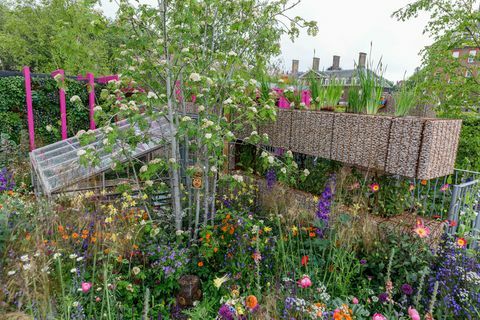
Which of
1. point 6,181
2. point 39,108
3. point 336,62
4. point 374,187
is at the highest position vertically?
point 336,62

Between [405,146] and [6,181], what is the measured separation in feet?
17.7

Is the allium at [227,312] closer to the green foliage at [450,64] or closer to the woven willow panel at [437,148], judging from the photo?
the woven willow panel at [437,148]

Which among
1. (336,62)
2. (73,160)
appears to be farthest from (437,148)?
(336,62)

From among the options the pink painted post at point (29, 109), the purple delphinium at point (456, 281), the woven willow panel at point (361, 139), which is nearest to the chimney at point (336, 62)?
the pink painted post at point (29, 109)

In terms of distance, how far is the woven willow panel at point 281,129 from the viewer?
3.86 metres

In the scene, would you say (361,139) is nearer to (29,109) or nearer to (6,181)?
(6,181)

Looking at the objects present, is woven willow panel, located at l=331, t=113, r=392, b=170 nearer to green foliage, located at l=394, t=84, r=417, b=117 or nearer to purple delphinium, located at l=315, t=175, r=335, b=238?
green foliage, located at l=394, t=84, r=417, b=117

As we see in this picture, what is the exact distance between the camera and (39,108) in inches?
292

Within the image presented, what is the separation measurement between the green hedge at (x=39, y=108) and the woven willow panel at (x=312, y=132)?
5274 millimetres

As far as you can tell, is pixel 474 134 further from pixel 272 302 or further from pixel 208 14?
pixel 272 302

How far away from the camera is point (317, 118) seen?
3.52m

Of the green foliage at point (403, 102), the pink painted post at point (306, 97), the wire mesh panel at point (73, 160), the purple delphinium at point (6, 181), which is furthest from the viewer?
the purple delphinium at point (6, 181)

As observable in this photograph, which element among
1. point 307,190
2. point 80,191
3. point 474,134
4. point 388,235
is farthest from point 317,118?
point 474,134

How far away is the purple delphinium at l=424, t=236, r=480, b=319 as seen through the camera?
212 centimetres
